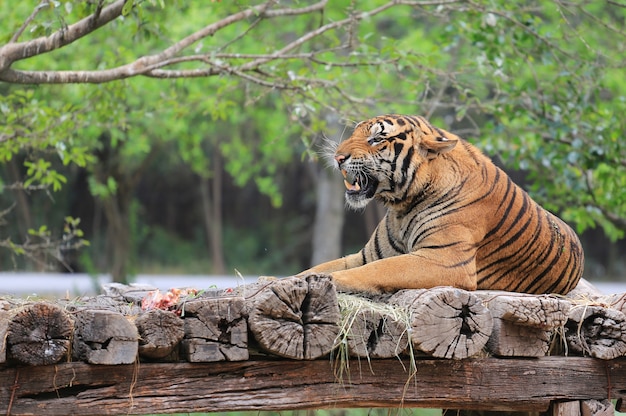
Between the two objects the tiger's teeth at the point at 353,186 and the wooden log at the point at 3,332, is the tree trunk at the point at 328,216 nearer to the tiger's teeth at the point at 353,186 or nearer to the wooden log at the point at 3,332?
the tiger's teeth at the point at 353,186

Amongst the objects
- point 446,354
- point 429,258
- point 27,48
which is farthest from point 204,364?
point 27,48

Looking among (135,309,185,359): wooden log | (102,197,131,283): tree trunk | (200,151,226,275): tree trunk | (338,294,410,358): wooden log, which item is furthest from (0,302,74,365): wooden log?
(200,151,226,275): tree trunk

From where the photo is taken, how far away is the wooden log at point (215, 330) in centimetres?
347

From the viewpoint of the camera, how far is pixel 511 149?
776 cm

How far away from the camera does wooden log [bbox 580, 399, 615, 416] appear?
4.15 meters

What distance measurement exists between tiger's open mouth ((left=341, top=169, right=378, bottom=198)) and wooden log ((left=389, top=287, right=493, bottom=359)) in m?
1.01

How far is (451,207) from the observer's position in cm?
457

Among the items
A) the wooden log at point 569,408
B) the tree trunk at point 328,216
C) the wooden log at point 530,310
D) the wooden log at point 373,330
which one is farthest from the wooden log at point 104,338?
the tree trunk at point 328,216

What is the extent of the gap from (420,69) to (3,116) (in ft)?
10.7

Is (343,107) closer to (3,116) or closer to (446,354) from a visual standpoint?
(3,116)

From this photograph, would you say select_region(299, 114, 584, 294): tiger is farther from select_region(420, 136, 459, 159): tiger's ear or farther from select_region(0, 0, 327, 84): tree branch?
select_region(0, 0, 327, 84): tree branch

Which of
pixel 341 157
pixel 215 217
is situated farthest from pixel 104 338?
pixel 215 217

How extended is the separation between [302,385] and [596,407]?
1.52 meters

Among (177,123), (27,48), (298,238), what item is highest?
(27,48)
